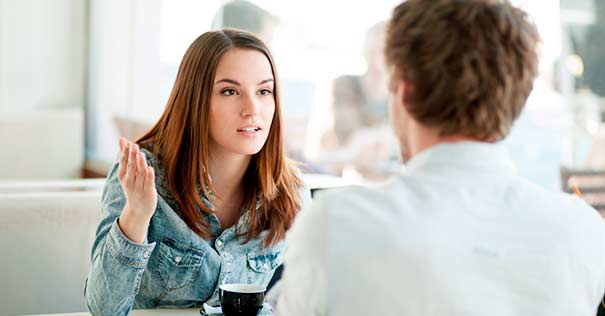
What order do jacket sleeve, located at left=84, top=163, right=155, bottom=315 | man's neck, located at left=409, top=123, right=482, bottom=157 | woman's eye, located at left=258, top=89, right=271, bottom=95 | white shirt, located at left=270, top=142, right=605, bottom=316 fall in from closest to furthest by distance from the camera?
white shirt, located at left=270, top=142, right=605, bottom=316 → man's neck, located at left=409, top=123, right=482, bottom=157 → jacket sleeve, located at left=84, top=163, right=155, bottom=315 → woman's eye, located at left=258, top=89, right=271, bottom=95

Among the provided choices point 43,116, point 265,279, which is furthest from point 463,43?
point 43,116

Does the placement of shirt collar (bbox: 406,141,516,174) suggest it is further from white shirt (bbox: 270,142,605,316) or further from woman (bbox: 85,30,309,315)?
woman (bbox: 85,30,309,315)

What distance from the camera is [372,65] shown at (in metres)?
4.06

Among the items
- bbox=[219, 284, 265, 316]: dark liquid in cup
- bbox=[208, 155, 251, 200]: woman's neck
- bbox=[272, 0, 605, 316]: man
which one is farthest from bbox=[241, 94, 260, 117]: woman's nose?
bbox=[272, 0, 605, 316]: man

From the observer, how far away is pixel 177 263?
5.23ft

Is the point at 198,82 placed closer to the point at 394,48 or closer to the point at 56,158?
the point at 394,48

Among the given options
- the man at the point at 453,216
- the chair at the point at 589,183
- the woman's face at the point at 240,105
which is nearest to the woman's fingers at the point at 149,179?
the woman's face at the point at 240,105

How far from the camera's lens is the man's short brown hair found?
0.86m

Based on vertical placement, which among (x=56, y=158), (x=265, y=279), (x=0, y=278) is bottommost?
(x=56, y=158)

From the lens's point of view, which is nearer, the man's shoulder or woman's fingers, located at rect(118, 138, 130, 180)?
the man's shoulder

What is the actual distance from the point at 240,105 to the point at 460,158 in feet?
2.73

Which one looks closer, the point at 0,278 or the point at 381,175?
the point at 0,278

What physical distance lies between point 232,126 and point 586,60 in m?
1.32

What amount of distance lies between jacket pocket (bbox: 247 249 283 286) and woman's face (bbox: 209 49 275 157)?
0.74 feet
